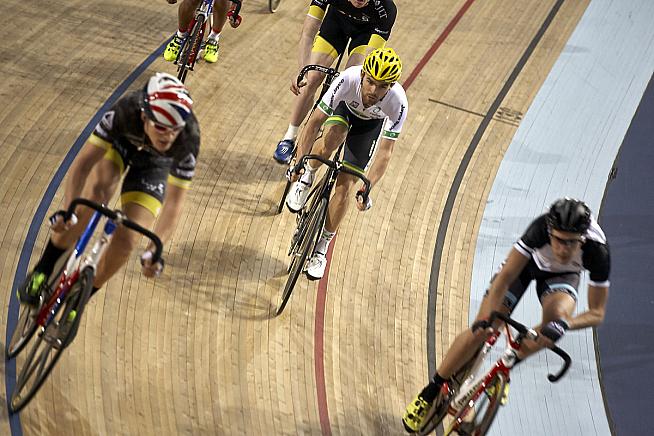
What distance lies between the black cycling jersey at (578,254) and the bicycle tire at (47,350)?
2101mm

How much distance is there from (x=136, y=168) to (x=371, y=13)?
2852 mm

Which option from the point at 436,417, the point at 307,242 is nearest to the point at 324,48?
the point at 307,242

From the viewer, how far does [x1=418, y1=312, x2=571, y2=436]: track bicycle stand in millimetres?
4488

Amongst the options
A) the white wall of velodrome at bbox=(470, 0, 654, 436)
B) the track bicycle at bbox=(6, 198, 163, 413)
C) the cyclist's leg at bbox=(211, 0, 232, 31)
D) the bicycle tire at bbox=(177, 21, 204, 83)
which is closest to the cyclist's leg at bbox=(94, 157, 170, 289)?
the track bicycle at bbox=(6, 198, 163, 413)

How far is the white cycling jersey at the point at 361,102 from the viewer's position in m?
5.70

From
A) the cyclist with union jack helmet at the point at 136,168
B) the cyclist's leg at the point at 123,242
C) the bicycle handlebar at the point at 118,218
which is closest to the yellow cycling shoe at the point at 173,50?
the cyclist with union jack helmet at the point at 136,168

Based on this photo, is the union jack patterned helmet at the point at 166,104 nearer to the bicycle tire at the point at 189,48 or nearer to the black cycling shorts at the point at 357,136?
the black cycling shorts at the point at 357,136

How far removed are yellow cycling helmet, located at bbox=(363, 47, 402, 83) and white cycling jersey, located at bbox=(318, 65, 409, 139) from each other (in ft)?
0.94

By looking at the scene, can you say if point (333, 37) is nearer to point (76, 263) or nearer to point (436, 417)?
point (436, 417)

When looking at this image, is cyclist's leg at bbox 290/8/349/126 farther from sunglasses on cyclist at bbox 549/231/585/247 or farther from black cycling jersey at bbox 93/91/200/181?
sunglasses on cyclist at bbox 549/231/585/247

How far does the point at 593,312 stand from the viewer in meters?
4.55

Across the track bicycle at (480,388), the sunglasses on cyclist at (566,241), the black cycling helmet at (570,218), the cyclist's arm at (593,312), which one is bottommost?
the track bicycle at (480,388)

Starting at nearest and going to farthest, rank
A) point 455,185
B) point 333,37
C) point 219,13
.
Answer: point 333,37 → point 455,185 → point 219,13

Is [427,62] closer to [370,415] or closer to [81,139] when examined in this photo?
[81,139]
